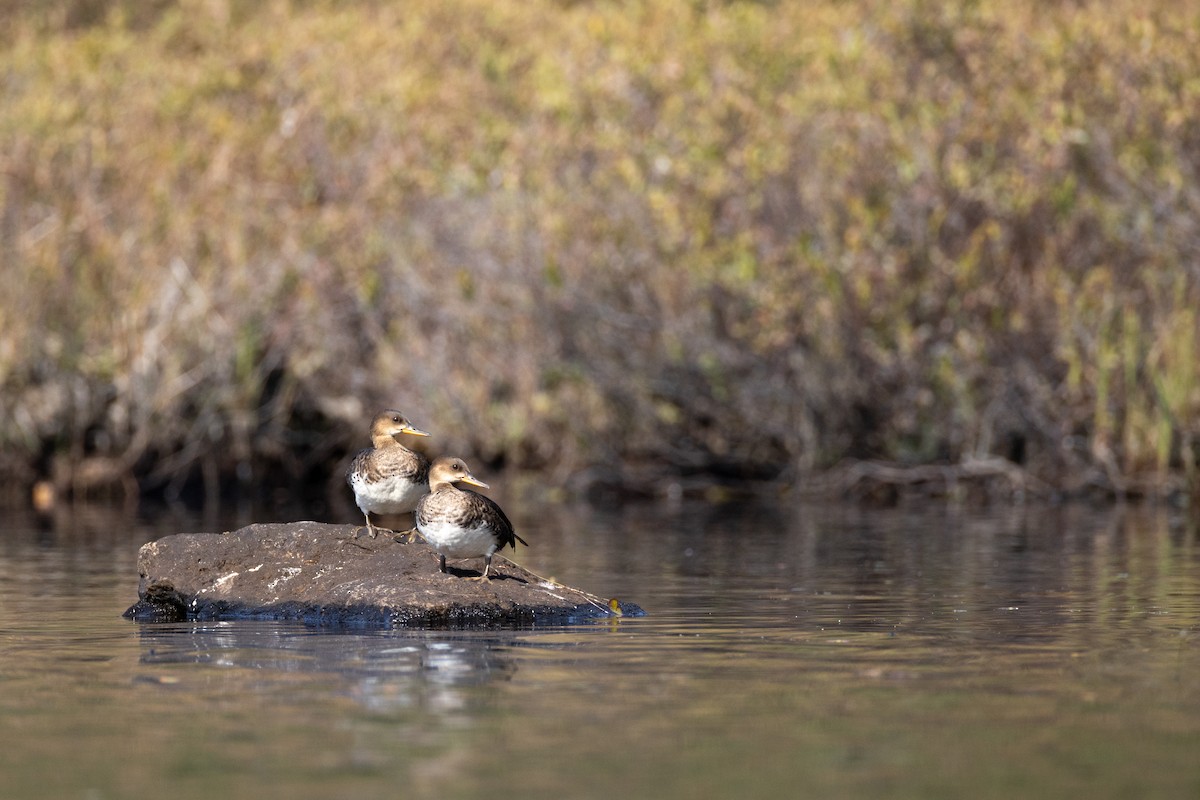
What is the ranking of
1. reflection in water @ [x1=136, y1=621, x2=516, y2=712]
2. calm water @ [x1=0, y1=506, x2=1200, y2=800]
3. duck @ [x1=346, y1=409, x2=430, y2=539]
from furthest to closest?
duck @ [x1=346, y1=409, x2=430, y2=539] < reflection in water @ [x1=136, y1=621, x2=516, y2=712] < calm water @ [x1=0, y1=506, x2=1200, y2=800]

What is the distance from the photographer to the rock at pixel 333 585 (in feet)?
34.6

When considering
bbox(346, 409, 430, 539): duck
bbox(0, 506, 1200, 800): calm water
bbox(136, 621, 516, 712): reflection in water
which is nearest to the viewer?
bbox(0, 506, 1200, 800): calm water

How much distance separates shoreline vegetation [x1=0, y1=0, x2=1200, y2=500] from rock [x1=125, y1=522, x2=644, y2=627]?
1110 cm

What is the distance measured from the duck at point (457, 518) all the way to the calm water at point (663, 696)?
19.8 inches

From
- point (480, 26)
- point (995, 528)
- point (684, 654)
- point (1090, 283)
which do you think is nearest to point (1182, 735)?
point (684, 654)

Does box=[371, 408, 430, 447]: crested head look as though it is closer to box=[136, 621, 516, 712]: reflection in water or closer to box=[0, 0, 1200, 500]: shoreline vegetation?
box=[136, 621, 516, 712]: reflection in water

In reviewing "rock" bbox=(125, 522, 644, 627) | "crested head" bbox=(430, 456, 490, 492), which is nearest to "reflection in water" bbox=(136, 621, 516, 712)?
"rock" bbox=(125, 522, 644, 627)

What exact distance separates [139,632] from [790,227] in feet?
44.1

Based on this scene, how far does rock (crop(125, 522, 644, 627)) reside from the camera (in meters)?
10.6

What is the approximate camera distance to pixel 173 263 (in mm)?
24641

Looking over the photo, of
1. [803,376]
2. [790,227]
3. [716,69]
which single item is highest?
[716,69]

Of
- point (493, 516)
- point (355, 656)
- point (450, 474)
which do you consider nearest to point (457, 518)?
point (493, 516)

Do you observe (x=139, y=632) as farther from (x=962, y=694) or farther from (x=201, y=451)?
(x=201, y=451)

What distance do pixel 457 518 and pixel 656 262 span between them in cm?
1285
